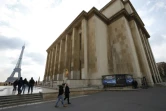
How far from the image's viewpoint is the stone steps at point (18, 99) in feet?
22.9

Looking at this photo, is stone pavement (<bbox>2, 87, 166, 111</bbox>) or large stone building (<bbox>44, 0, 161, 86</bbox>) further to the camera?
large stone building (<bbox>44, 0, 161, 86</bbox>)

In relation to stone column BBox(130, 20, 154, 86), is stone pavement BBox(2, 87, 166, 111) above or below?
below

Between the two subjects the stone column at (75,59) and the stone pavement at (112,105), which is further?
the stone column at (75,59)

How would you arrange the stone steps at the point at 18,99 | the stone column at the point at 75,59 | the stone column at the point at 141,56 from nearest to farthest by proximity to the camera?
the stone steps at the point at 18,99 < the stone column at the point at 141,56 < the stone column at the point at 75,59

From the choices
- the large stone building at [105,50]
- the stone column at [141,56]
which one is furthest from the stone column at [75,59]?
the stone column at [141,56]

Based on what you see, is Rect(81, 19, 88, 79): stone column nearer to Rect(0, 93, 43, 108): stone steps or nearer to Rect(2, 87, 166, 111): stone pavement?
Rect(0, 93, 43, 108): stone steps

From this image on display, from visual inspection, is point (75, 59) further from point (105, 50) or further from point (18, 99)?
point (18, 99)

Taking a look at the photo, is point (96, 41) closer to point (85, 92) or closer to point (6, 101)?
point (85, 92)

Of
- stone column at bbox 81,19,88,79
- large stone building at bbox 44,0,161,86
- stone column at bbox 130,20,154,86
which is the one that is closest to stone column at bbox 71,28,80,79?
large stone building at bbox 44,0,161,86

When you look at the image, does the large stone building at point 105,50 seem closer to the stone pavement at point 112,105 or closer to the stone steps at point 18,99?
the stone steps at point 18,99

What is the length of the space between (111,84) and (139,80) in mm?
6357

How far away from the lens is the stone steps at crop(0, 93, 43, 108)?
699 cm

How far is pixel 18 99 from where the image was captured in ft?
25.5

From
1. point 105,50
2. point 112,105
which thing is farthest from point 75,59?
point 112,105
